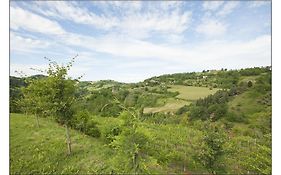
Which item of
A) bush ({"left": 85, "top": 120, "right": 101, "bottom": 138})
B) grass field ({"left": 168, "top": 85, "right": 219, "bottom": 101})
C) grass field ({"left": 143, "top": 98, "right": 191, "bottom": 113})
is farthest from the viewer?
grass field ({"left": 168, "top": 85, "right": 219, "bottom": 101})

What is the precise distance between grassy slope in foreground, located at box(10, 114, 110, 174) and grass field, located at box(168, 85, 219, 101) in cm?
3321

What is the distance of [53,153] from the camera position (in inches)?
411

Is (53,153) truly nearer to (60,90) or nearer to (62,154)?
(62,154)

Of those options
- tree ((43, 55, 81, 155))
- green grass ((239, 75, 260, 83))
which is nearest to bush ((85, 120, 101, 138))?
tree ((43, 55, 81, 155))

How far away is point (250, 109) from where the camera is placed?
37031 millimetres

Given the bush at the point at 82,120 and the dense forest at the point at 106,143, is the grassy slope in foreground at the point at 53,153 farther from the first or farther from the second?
the bush at the point at 82,120

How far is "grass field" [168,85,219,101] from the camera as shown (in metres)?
43.8

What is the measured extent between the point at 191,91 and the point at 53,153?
4080cm

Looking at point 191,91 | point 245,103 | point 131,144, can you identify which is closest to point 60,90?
point 131,144

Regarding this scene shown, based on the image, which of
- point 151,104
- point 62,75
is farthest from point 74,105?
point 151,104

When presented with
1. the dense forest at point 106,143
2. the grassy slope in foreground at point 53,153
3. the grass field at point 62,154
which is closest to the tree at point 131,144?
the dense forest at point 106,143

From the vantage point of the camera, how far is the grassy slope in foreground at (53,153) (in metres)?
9.23

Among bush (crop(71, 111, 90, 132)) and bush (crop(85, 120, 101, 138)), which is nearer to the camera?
bush (crop(71, 111, 90, 132))

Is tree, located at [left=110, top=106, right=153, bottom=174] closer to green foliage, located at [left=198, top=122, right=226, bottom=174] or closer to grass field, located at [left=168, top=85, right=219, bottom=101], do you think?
green foliage, located at [left=198, top=122, right=226, bottom=174]
